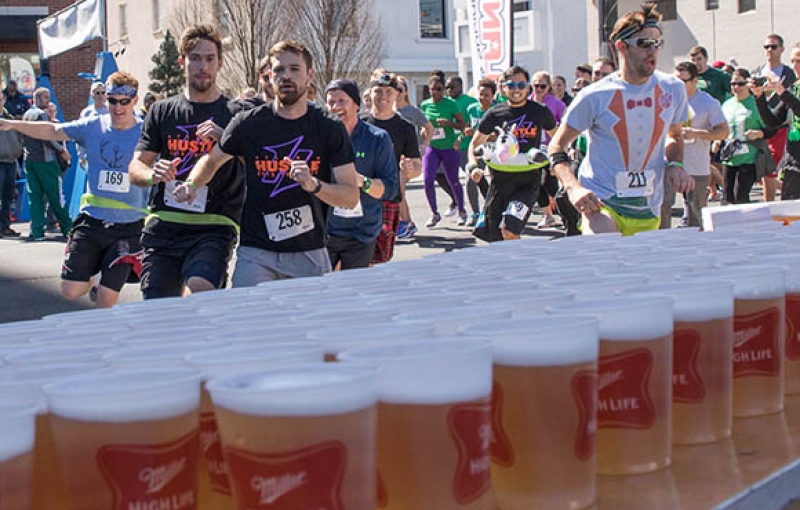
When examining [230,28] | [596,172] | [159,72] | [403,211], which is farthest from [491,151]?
[159,72]

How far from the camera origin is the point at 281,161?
18.9ft

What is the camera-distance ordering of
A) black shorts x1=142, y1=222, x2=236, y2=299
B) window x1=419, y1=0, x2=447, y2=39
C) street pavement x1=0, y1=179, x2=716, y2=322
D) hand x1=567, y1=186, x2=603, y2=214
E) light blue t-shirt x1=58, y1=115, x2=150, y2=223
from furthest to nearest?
window x1=419, y1=0, x2=447, y2=39 < street pavement x1=0, y1=179, x2=716, y2=322 < light blue t-shirt x1=58, y1=115, x2=150, y2=223 < black shorts x1=142, y1=222, x2=236, y2=299 < hand x1=567, y1=186, x2=603, y2=214

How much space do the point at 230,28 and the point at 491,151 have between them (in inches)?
1101

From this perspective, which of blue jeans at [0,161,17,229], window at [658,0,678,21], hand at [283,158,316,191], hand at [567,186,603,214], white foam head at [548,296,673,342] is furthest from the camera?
window at [658,0,678,21]

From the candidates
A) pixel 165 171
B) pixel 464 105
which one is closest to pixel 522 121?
pixel 464 105

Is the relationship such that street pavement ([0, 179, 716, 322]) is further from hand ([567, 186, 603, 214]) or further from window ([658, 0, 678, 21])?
window ([658, 0, 678, 21])

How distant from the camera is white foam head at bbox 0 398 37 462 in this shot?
56.0 inches

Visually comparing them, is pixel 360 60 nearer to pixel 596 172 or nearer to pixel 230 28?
pixel 230 28

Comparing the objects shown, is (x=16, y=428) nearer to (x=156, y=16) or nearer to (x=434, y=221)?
(x=434, y=221)

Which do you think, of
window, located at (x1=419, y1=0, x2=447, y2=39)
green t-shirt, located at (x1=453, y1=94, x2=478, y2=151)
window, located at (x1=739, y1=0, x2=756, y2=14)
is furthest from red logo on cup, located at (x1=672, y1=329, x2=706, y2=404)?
window, located at (x1=419, y1=0, x2=447, y2=39)

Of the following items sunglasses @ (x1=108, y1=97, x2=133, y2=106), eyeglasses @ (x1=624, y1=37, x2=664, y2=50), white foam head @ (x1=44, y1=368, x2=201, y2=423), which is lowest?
white foam head @ (x1=44, y1=368, x2=201, y2=423)

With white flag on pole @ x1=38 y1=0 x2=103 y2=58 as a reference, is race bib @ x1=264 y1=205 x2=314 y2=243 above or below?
below

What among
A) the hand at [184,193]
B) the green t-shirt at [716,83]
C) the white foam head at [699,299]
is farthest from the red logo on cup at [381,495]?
the green t-shirt at [716,83]

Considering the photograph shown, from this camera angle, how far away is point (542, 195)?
14750 millimetres
